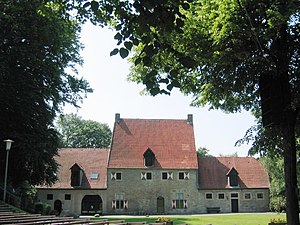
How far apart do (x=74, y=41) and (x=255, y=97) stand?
56.1 ft

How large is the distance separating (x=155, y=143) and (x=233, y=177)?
381 inches

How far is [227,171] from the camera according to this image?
43156 mm

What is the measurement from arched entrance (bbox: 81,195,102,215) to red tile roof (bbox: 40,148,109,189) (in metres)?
1.41

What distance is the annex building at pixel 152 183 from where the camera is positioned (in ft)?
133

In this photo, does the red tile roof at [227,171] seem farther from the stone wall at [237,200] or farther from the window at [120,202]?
the window at [120,202]

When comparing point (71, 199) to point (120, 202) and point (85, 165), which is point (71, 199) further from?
point (120, 202)

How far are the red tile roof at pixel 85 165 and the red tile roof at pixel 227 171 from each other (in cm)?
1119

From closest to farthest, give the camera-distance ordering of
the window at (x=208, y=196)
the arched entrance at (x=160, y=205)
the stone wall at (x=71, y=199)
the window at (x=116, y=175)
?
the stone wall at (x=71, y=199) < the arched entrance at (x=160, y=205) < the window at (x=116, y=175) < the window at (x=208, y=196)

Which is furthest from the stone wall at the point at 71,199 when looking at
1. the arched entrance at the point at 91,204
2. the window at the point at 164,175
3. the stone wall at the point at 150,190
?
the window at the point at 164,175

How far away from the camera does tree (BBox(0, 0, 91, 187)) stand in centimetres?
2275

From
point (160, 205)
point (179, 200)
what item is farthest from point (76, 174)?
point (179, 200)

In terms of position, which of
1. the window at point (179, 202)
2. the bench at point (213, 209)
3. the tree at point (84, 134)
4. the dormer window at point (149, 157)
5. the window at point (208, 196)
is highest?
the tree at point (84, 134)

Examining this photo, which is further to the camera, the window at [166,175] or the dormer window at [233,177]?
the dormer window at [233,177]

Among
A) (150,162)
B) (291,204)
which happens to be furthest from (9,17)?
(150,162)
